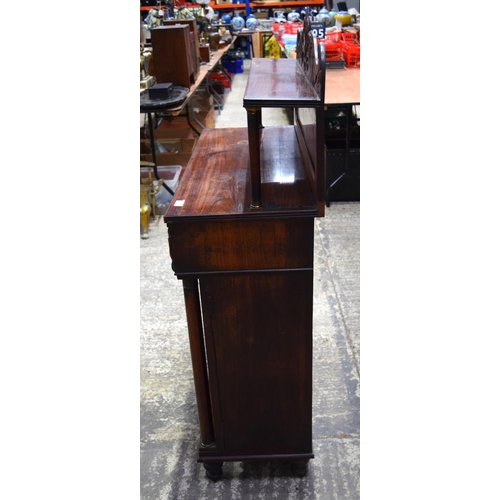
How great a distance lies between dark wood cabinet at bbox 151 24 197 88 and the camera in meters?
3.97

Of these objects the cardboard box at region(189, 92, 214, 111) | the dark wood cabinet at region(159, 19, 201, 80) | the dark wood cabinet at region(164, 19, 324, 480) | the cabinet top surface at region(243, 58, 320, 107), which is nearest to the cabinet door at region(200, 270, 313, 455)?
the dark wood cabinet at region(164, 19, 324, 480)

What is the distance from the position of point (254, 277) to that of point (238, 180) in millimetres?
305

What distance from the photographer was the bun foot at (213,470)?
5.62 feet

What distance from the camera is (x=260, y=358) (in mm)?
1565

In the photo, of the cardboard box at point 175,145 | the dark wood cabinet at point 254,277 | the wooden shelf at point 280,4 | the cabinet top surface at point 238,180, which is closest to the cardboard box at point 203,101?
the cardboard box at point 175,145

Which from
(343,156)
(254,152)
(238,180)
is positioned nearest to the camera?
(254,152)

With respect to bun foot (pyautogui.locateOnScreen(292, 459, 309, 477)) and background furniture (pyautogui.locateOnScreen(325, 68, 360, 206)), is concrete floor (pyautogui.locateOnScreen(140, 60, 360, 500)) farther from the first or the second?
background furniture (pyautogui.locateOnScreen(325, 68, 360, 206))

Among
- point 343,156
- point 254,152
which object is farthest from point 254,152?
point 343,156

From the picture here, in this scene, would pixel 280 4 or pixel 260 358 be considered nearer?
pixel 260 358

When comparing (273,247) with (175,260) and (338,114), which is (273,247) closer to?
(175,260)

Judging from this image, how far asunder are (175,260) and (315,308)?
142 cm

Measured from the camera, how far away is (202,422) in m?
1.65

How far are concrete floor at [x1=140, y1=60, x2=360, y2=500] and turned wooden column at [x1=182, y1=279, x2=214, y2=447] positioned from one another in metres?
0.19

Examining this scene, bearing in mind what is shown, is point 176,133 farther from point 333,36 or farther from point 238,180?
point 238,180
